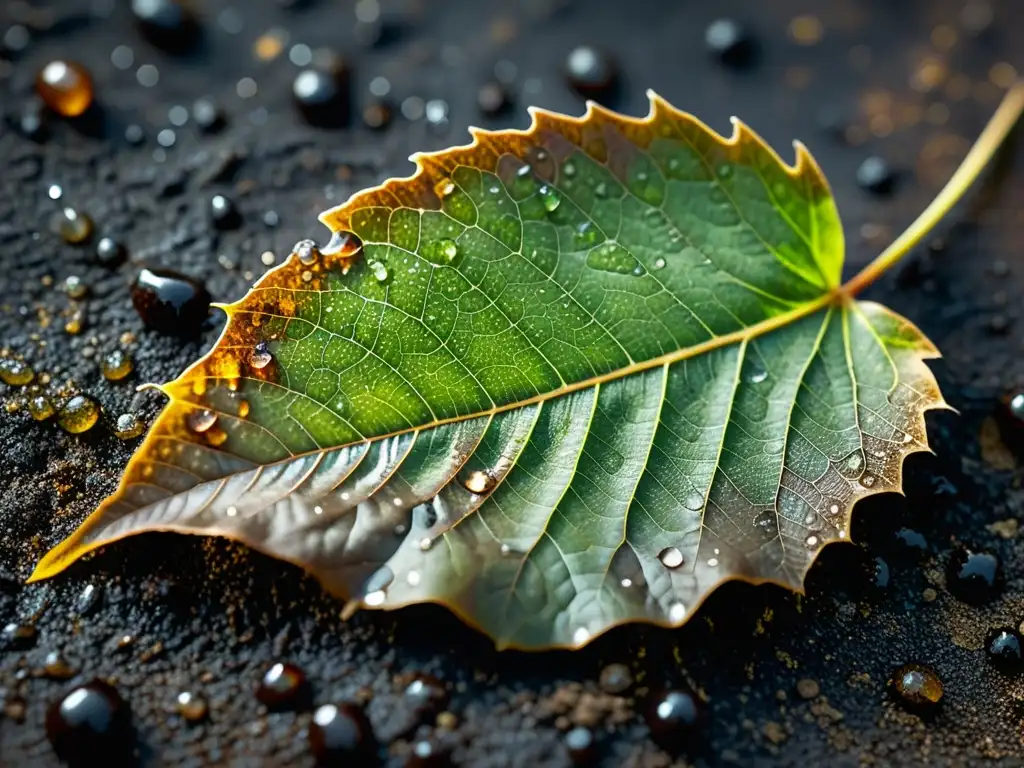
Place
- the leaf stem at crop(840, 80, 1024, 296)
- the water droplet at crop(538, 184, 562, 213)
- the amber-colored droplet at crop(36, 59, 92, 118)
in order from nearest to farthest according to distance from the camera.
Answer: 1. the water droplet at crop(538, 184, 562, 213)
2. the leaf stem at crop(840, 80, 1024, 296)
3. the amber-colored droplet at crop(36, 59, 92, 118)

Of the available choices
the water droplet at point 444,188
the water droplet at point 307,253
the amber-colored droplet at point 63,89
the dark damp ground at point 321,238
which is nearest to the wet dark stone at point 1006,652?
the dark damp ground at point 321,238

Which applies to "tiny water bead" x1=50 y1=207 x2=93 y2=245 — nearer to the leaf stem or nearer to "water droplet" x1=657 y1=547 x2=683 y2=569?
"water droplet" x1=657 y1=547 x2=683 y2=569

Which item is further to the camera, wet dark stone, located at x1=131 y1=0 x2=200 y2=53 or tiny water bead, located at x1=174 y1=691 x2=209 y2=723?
wet dark stone, located at x1=131 y1=0 x2=200 y2=53

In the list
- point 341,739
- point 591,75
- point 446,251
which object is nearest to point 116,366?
point 446,251

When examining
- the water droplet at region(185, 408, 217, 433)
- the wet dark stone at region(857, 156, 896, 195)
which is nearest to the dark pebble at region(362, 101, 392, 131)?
the water droplet at region(185, 408, 217, 433)

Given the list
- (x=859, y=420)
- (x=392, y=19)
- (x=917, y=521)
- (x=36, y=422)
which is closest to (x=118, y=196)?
(x=36, y=422)

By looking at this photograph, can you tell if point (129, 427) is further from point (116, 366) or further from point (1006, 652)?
point (1006, 652)

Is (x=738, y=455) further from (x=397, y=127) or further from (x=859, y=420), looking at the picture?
(x=397, y=127)

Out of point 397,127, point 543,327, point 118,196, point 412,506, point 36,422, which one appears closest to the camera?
point 412,506
